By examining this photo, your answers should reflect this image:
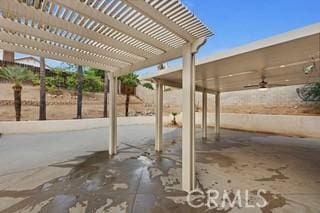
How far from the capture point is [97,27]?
294cm

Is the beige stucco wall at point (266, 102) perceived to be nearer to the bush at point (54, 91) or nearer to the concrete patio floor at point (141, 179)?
the concrete patio floor at point (141, 179)

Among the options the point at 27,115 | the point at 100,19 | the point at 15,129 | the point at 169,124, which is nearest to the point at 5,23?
the point at 100,19

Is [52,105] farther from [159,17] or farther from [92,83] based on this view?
[159,17]

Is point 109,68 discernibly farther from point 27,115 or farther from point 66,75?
point 66,75

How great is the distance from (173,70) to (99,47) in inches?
82.2

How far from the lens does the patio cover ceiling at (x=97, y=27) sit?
7.72 ft

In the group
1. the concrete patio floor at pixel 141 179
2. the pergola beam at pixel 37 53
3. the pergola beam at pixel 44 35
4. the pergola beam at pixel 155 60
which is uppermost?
the pergola beam at pixel 44 35

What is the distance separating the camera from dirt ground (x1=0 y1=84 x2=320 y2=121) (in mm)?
10719

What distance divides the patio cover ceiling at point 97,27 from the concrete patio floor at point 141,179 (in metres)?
2.48

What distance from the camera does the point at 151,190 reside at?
3281 mm

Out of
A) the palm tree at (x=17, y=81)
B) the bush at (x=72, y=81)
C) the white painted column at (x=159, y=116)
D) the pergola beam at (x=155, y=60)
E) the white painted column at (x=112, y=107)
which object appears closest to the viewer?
the pergola beam at (x=155, y=60)

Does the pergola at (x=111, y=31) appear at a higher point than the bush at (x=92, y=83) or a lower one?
lower

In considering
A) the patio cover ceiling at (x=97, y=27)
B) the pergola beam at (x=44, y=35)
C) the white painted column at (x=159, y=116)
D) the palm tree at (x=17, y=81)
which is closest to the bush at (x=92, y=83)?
the palm tree at (x=17, y=81)

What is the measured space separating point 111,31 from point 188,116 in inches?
73.5
